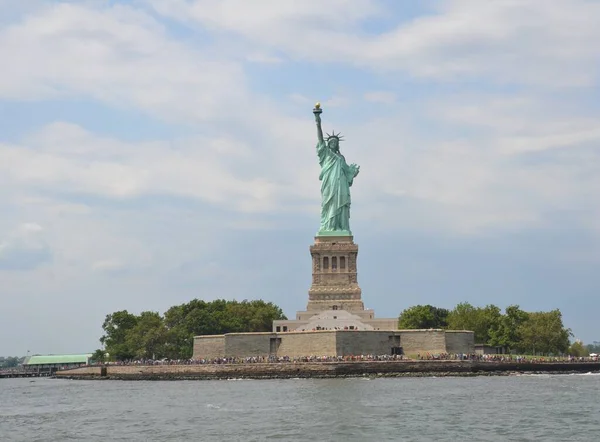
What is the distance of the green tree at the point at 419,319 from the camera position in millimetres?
92250

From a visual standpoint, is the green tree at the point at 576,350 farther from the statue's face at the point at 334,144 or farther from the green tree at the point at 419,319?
the statue's face at the point at 334,144

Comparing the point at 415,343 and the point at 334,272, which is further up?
the point at 334,272

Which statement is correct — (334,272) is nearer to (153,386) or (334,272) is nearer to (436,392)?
(153,386)

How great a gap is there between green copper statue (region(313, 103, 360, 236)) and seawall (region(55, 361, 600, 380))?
61.0ft

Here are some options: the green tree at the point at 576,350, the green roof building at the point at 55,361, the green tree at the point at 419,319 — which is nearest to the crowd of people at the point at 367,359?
the green tree at the point at 419,319

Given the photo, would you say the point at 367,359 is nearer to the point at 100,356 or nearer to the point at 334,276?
the point at 334,276

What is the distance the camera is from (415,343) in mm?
77375

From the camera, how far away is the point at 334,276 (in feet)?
285

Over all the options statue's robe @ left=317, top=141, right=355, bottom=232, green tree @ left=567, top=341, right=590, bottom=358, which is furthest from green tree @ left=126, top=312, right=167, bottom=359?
green tree @ left=567, top=341, right=590, bottom=358

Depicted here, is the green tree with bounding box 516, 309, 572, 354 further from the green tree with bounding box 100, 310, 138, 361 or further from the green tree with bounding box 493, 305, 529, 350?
the green tree with bounding box 100, 310, 138, 361

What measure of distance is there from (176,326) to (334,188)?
18869 millimetres

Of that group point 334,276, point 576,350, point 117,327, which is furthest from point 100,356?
point 576,350

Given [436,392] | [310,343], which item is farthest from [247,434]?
[310,343]

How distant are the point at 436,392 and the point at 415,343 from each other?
78.8 feet
